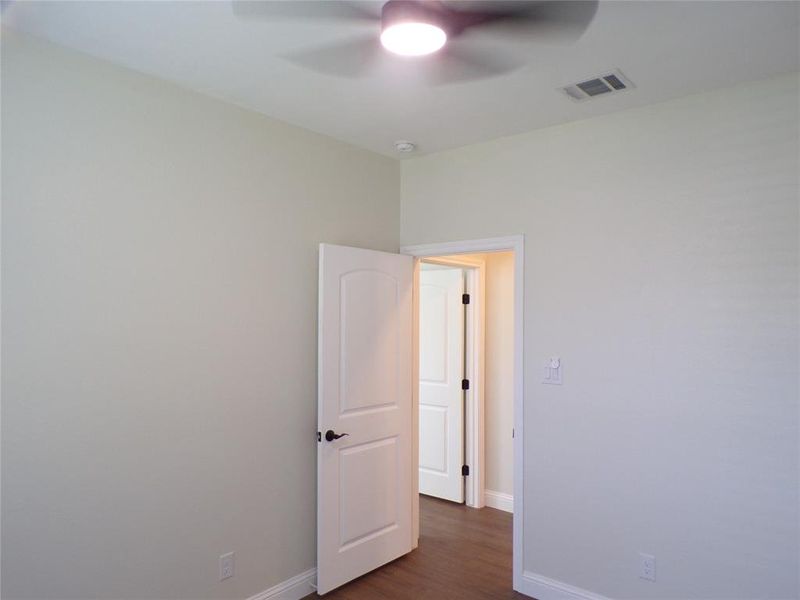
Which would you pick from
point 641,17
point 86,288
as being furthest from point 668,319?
point 86,288

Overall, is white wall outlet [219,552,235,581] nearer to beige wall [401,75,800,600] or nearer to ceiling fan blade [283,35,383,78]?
beige wall [401,75,800,600]

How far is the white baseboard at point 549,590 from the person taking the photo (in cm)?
297

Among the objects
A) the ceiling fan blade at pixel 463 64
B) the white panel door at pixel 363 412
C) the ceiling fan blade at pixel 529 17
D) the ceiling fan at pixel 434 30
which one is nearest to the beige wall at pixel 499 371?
Result: the white panel door at pixel 363 412

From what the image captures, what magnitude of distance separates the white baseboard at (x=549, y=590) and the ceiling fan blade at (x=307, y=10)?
298 centimetres

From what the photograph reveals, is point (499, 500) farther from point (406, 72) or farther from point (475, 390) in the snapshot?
point (406, 72)

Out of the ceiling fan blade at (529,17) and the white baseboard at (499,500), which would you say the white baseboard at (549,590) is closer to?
the white baseboard at (499,500)

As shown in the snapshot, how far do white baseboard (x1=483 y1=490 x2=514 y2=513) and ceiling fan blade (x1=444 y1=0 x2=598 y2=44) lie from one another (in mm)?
3617

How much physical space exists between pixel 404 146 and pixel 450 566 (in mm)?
2724

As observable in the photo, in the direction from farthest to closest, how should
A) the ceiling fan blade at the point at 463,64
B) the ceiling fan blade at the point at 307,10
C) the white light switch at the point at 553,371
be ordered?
the white light switch at the point at 553,371 < the ceiling fan blade at the point at 463,64 < the ceiling fan blade at the point at 307,10

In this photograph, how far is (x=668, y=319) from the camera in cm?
274

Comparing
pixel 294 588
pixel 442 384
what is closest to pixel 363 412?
pixel 294 588

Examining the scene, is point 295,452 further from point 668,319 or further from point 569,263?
point 668,319

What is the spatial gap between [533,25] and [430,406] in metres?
3.43

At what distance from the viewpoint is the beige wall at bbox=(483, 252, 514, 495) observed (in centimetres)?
462
